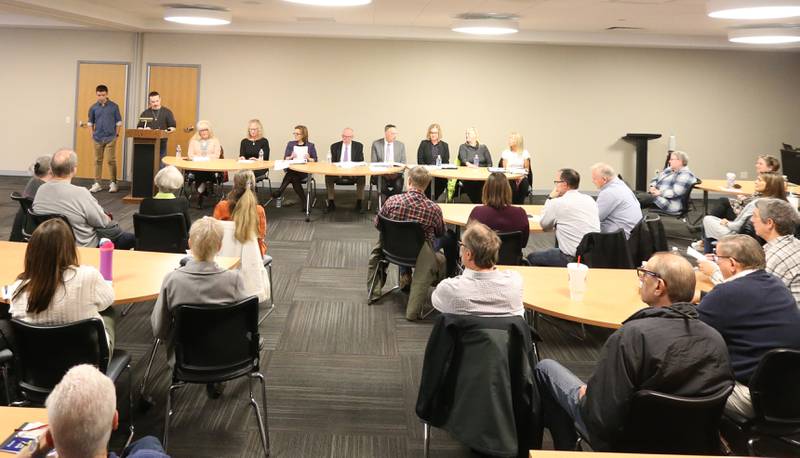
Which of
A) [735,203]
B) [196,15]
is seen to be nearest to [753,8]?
[735,203]

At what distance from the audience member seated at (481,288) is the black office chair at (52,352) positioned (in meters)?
1.55

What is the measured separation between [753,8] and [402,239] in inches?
195

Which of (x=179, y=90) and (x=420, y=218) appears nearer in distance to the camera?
(x=420, y=218)

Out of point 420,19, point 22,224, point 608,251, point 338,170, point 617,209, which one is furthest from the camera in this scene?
point 420,19

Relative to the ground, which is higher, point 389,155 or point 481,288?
point 389,155

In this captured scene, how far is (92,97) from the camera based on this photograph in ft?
40.4

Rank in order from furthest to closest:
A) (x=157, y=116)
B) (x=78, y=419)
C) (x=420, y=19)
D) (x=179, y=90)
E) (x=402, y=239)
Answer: (x=179, y=90) → (x=157, y=116) → (x=420, y=19) → (x=402, y=239) → (x=78, y=419)

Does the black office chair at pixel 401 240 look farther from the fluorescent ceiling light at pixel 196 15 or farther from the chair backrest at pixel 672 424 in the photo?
the fluorescent ceiling light at pixel 196 15

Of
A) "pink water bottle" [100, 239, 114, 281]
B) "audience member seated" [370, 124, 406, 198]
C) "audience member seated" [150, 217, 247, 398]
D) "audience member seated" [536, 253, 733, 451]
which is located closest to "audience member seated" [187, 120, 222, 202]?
"audience member seated" [370, 124, 406, 198]

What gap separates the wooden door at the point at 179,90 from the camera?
12.1m

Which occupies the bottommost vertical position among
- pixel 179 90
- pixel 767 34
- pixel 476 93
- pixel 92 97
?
pixel 92 97

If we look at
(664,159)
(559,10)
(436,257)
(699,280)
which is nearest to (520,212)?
(436,257)

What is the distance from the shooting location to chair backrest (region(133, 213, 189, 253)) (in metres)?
5.23

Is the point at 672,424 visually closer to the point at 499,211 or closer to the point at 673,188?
the point at 499,211
